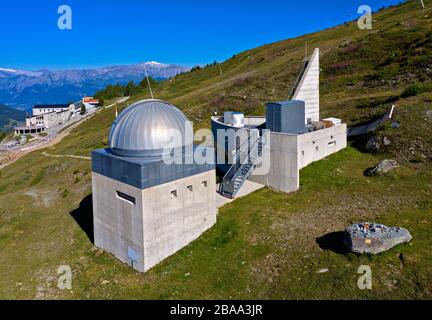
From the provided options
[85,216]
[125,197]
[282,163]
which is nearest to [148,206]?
[125,197]

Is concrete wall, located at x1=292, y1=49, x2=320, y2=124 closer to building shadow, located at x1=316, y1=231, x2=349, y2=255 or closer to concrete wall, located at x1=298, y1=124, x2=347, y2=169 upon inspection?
concrete wall, located at x1=298, y1=124, x2=347, y2=169

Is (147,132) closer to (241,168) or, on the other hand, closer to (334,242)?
(241,168)

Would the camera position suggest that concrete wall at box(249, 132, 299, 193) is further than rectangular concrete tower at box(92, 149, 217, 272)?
Yes

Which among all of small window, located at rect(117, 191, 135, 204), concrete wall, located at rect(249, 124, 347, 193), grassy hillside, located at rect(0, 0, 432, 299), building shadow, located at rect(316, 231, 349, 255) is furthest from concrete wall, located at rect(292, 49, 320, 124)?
small window, located at rect(117, 191, 135, 204)

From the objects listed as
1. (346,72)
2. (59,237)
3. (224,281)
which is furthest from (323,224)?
(346,72)

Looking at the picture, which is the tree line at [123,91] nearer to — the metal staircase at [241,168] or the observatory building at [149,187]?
the metal staircase at [241,168]

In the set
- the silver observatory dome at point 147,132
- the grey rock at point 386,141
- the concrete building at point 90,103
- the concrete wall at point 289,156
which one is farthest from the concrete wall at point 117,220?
the concrete building at point 90,103
